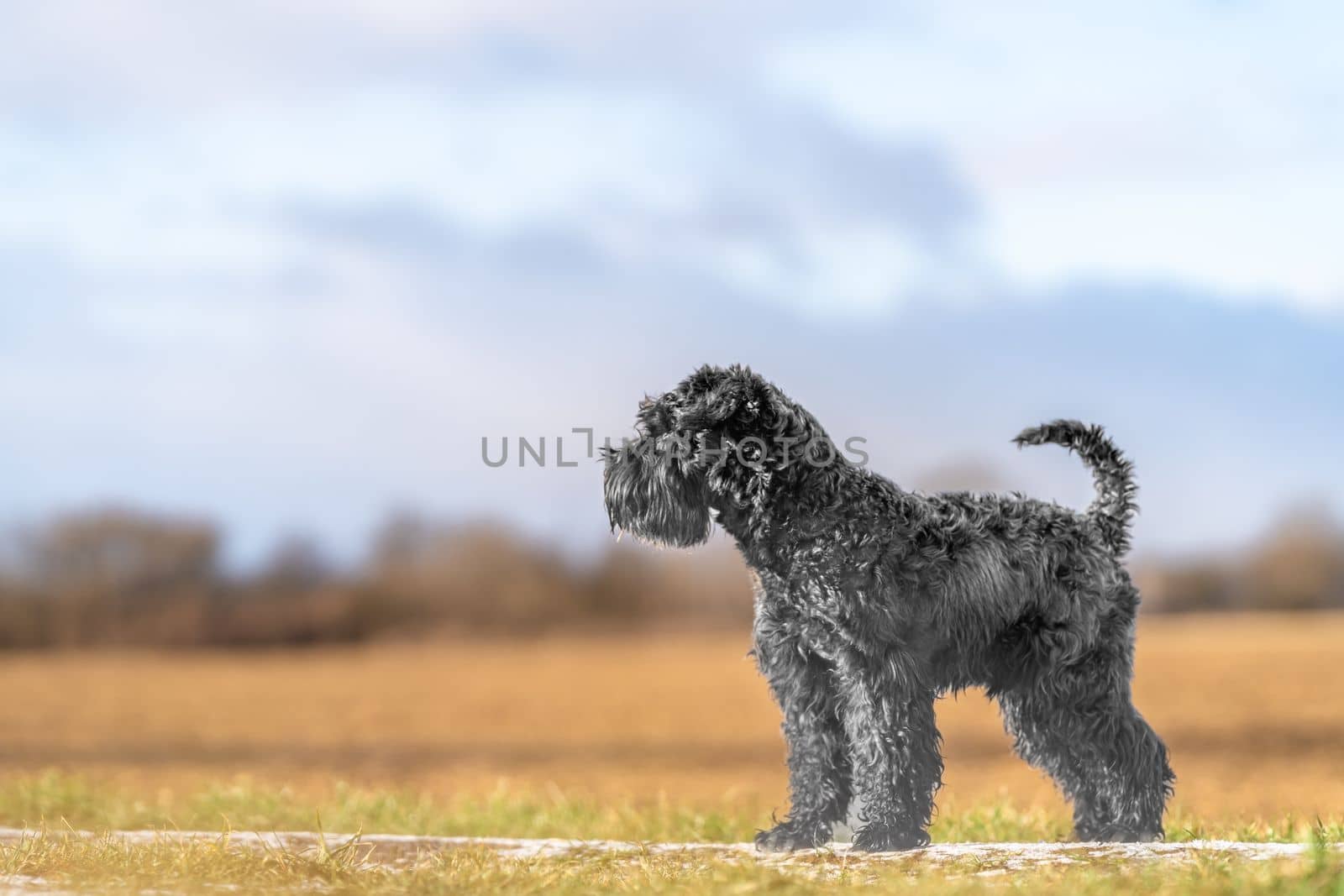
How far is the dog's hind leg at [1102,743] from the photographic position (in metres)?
6.32

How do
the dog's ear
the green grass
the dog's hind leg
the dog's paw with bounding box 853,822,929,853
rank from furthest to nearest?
the dog's hind leg
the dog's ear
the dog's paw with bounding box 853,822,929,853
the green grass

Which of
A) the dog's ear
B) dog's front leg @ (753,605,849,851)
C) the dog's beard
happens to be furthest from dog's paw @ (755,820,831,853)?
the dog's ear

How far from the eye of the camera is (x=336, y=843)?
6660mm

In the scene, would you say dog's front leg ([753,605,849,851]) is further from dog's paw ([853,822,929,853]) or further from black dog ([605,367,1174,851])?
dog's paw ([853,822,929,853])

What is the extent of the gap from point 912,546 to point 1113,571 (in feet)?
→ 4.48

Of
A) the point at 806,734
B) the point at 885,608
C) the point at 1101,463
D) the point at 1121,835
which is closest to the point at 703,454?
the point at 885,608

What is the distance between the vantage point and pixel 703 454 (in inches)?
226

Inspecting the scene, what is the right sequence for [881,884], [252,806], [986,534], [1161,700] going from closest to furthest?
[881,884]
[986,534]
[252,806]
[1161,700]

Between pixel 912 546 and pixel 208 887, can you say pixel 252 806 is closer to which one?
pixel 208 887

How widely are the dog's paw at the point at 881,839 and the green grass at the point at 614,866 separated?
0.15 m

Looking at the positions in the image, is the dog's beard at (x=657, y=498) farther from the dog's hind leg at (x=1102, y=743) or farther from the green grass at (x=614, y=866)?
the dog's hind leg at (x=1102, y=743)

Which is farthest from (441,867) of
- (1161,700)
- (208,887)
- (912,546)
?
(1161,700)

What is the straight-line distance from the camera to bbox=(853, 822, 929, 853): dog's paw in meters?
5.61

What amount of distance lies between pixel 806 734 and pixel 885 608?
2.84 feet
